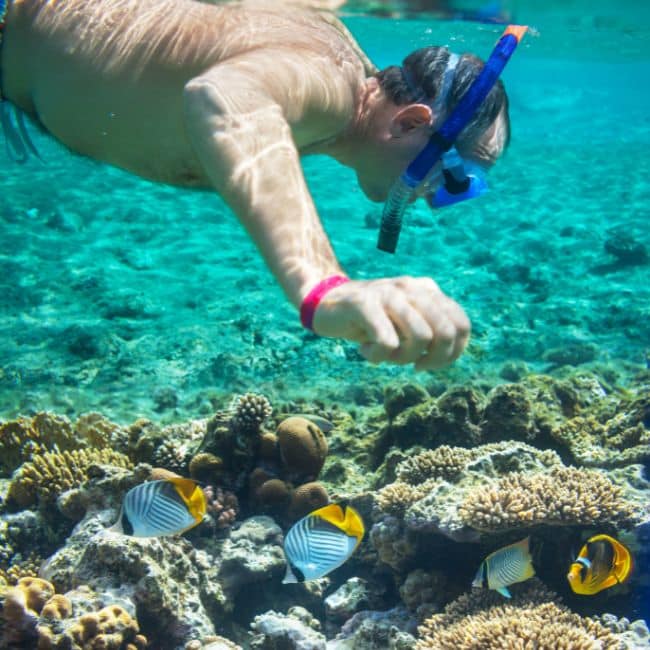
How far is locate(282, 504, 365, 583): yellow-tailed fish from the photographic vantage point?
10.2 feet

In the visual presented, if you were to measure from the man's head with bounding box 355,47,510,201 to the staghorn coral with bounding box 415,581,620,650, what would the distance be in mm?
2803

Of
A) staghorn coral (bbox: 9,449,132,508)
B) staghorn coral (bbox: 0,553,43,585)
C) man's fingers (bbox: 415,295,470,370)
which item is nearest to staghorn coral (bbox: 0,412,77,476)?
staghorn coral (bbox: 9,449,132,508)

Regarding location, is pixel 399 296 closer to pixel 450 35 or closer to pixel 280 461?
A: pixel 280 461

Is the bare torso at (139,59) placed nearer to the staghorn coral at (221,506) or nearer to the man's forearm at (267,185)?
the man's forearm at (267,185)

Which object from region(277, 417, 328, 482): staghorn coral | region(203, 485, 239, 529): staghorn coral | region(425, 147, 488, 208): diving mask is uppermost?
region(425, 147, 488, 208): diving mask

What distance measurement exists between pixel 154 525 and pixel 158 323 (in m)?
6.64

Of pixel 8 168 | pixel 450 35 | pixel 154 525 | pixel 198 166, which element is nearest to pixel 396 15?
pixel 450 35

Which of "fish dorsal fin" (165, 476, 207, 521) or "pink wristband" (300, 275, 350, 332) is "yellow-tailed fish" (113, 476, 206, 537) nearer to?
"fish dorsal fin" (165, 476, 207, 521)

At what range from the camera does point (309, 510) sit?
4.60 metres

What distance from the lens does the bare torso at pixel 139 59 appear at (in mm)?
2641

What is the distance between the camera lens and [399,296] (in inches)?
55.7

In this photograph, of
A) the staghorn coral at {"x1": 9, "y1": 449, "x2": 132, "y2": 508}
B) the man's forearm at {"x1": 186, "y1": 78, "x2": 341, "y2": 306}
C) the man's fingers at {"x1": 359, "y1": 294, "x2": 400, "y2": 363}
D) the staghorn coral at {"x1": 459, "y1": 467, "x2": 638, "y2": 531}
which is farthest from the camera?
the staghorn coral at {"x1": 9, "y1": 449, "x2": 132, "y2": 508}

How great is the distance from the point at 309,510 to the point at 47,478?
224 cm

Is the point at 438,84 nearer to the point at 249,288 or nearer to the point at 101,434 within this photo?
the point at 101,434
